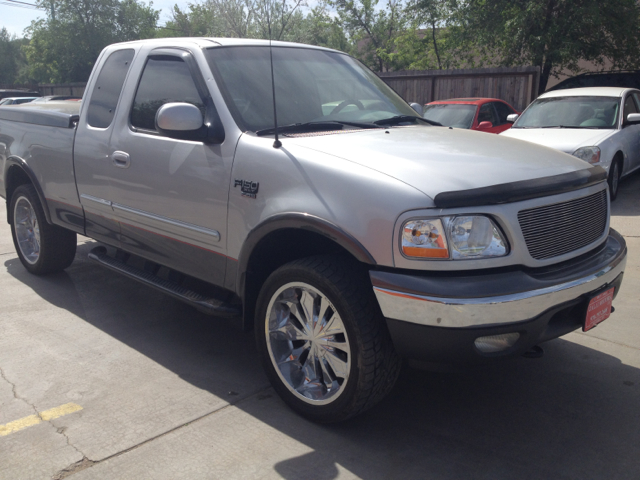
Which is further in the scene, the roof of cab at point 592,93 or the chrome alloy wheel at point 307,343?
the roof of cab at point 592,93

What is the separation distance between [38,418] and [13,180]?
333cm

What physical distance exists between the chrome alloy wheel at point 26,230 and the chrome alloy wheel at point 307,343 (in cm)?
343

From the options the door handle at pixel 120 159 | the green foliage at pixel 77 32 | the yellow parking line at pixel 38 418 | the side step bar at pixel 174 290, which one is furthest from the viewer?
the green foliage at pixel 77 32

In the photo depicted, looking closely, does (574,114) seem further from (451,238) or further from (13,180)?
(13,180)

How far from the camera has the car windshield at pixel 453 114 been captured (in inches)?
465

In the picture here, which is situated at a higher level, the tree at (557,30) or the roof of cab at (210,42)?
the tree at (557,30)

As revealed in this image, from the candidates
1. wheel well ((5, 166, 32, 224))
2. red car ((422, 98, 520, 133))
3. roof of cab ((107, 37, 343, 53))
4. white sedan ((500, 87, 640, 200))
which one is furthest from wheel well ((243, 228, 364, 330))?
red car ((422, 98, 520, 133))

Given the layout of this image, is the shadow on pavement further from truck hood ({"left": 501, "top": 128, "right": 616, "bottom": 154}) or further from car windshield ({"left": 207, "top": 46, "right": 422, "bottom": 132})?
truck hood ({"left": 501, "top": 128, "right": 616, "bottom": 154})

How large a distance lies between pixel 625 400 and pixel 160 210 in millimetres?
3011

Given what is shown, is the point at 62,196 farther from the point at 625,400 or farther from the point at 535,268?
the point at 625,400

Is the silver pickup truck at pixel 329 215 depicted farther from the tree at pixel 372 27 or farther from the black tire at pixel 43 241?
the tree at pixel 372 27

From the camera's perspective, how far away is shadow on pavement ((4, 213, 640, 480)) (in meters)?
2.82

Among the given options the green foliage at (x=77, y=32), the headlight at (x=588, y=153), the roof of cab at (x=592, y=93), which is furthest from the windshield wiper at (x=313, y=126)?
the green foliage at (x=77, y=32)

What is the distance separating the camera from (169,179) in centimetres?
377
